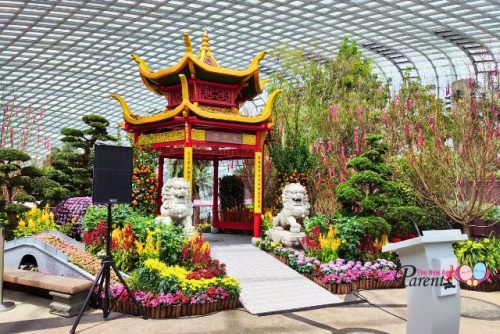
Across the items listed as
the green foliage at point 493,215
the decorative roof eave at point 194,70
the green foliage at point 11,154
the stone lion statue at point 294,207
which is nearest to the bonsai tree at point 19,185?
the green foliage at point 11,154

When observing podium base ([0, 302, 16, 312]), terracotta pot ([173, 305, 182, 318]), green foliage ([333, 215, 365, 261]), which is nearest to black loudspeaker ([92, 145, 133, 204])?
terracotta pot ([173, 305, 182, 318])

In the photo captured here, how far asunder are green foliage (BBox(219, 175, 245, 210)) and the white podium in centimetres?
1177

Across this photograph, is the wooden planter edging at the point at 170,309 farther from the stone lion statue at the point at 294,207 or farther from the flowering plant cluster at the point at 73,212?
the flowering plant cluster at the point at 73,212

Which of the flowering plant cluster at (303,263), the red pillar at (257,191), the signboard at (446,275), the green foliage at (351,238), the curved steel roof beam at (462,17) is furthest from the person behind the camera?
the curved steel roof beam at (462,17)

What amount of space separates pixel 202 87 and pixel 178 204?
4.02 meters

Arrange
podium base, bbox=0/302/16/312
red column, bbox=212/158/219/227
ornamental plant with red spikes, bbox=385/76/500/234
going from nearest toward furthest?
podium base, bbox=0/302/16/312, ornamental plant with red spikes, bbox=385/76/500/234, red column, bbox=212/158/219/227

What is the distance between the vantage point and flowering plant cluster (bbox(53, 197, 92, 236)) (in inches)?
497

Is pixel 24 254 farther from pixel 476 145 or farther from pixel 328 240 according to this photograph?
pixel 476 145

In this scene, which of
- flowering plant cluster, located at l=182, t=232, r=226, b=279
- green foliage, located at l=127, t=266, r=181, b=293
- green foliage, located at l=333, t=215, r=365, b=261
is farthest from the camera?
green foliage, located at l=333, t=215, r=365, b=261

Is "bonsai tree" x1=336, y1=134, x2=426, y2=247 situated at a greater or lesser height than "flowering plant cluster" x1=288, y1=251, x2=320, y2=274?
greater

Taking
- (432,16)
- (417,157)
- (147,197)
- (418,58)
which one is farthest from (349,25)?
(147,197)

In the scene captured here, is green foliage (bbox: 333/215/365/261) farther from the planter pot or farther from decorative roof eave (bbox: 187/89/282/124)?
decorative roof eave (bbox: 187/89/282/124)

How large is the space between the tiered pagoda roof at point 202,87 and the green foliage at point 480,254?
649cm

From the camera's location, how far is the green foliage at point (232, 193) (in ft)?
54.5
